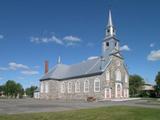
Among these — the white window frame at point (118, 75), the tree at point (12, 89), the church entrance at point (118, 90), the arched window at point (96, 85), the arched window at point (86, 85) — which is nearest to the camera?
the arched window at point (96, 85)

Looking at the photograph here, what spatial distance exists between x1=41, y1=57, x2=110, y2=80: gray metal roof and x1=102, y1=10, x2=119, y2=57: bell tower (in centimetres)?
209

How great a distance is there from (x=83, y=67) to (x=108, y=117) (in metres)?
42.2

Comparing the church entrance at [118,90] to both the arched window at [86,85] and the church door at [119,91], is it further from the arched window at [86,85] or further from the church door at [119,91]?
the arched window at [86,85]

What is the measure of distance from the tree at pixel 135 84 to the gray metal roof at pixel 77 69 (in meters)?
29.7

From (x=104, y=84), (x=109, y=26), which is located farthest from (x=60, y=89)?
(x=109, y=26)

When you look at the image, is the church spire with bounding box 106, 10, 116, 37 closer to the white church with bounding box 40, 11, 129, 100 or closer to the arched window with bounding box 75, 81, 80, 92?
the white church with bounding box 40, 11, 129, 100

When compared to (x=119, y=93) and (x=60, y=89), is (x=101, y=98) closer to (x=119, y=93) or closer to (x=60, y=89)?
(x=119, y=93)

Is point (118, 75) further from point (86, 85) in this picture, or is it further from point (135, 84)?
point (135, 84)

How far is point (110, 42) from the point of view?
5203 cm

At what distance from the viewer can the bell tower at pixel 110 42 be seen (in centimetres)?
5175

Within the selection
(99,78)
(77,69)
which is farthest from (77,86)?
(99,78)

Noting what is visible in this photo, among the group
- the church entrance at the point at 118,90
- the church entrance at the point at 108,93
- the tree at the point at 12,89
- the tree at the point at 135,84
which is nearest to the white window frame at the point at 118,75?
the church entrance at the point at 118,90

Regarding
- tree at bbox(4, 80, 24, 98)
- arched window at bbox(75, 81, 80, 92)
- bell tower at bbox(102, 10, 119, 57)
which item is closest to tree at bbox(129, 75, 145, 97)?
arched window at bbox(75, 81, 80, 92)

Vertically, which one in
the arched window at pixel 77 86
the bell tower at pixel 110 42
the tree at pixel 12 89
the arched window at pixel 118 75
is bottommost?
the tree at pixel 12 89
